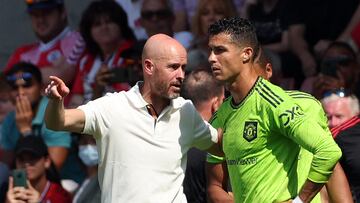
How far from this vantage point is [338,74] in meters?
10.9

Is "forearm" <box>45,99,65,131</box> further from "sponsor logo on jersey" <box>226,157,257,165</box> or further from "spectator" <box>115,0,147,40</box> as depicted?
"spectator" <box>115,0,147,40</box>

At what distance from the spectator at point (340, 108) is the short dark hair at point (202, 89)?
1070mm

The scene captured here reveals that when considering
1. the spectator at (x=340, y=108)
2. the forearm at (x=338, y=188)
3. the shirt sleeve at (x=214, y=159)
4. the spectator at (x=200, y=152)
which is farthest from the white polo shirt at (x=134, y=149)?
the spectator at (x=340, y=108)

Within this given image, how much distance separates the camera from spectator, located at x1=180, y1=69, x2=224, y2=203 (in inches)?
359

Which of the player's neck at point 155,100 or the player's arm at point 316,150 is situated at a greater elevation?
the player's neck at point 155,100

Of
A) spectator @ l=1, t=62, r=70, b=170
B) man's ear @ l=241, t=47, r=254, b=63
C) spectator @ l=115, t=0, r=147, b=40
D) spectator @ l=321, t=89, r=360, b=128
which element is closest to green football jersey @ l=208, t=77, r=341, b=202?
man's ear @ l=241, t=47, r=254, b=63

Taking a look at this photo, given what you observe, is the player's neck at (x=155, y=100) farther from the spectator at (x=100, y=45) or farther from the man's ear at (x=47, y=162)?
the spectator at (x=100, y=45)

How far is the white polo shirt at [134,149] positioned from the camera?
25.5 feet

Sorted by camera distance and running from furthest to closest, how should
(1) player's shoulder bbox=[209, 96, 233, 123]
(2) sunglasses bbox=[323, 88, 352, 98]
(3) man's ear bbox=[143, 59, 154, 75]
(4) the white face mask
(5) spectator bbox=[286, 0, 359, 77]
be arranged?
(5) spectator bbox=[286, 0, 359, 77] < (4) the white face mask < (2) sunglasses bbox=[323, 88, 352, 98] < (1) player's shoulder bbox=[209, 96, 233, 123] < (3) man's ear bbox=[143, 59, 154, 75]

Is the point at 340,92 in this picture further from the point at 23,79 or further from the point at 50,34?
the point at 50,34

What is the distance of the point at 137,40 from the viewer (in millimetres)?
12008

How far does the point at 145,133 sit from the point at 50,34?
501 centimetres

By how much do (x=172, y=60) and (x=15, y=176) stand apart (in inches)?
103

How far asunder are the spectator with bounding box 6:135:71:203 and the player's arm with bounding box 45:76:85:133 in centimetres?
327
